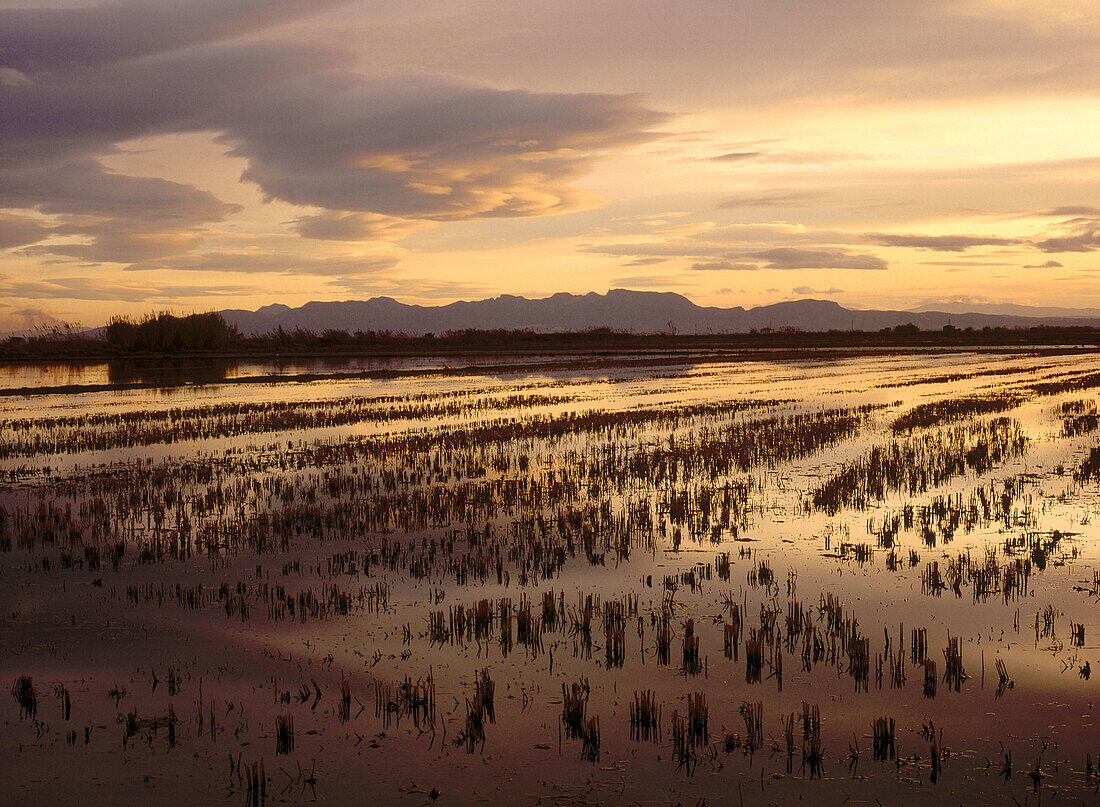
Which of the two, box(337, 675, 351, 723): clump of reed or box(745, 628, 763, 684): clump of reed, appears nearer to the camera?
box(337, 675, 351, 723): clump of reed

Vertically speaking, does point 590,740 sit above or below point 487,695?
below

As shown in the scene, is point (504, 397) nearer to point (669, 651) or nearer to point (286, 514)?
point (286, 514)

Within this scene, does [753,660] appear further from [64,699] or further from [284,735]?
[64,699]

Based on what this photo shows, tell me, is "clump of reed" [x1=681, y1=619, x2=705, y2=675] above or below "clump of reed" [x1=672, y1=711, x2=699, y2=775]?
above

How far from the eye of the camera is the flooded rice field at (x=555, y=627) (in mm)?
5020

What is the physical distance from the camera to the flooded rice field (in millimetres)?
5020

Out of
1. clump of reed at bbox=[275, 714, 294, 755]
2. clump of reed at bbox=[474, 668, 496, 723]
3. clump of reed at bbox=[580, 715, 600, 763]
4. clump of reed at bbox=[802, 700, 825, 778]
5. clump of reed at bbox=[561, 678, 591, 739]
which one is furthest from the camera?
clump of reed at bbox=[474, 668, 496, 723]

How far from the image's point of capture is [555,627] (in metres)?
7.36

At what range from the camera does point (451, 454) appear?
18.4m

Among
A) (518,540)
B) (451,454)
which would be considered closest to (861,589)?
(518,540)

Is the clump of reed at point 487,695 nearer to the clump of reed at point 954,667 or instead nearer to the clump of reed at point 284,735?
the clump of reed at point 284,735

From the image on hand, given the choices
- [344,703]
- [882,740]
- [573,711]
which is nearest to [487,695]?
[573,711]

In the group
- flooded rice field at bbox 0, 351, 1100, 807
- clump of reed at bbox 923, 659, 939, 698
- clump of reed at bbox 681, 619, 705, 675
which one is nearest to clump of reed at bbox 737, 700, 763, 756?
flooded rice field at bbox 0, 351, 1100, 807

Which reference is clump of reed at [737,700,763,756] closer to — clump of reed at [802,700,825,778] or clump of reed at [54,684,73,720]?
clump of reed at [802,700,825,778]
